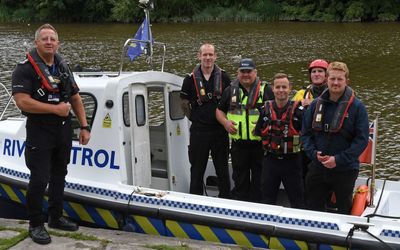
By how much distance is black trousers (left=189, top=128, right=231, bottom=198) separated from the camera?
18.6ft

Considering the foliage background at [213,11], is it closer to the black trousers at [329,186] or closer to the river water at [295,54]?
the river water at [295,54]

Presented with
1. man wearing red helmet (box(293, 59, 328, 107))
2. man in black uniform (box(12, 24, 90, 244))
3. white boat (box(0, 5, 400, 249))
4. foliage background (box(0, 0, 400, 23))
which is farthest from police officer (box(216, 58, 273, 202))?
foliage background (box(0, 0, 400, 23))

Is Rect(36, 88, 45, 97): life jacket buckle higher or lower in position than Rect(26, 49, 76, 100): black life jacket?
lower

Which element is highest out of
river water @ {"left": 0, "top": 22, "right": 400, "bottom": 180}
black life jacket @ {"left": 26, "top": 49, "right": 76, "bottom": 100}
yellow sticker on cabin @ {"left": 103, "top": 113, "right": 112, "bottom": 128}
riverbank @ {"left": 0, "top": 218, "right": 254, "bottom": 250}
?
black life jacket @ {"left": 26, "top": 49, "right": 76, "bottom": 100}

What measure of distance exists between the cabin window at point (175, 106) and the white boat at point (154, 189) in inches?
0.5

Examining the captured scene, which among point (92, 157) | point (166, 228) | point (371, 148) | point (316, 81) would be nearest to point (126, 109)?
point (92, 157)

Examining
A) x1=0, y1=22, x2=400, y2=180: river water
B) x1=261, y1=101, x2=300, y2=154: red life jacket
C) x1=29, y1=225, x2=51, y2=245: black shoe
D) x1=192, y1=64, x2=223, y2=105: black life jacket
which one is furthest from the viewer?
x1=0, y1=22, x2=400, y2=180: river water

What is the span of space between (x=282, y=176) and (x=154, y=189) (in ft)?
4.41

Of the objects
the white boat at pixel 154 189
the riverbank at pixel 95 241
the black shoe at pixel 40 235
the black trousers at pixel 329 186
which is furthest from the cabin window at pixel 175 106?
the black shoe at pixel 40 235

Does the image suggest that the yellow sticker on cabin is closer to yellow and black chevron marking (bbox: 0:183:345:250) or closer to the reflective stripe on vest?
yellow and black chevron marking (bbox: 0:183:345:250)

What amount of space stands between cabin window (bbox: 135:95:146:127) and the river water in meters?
5.74

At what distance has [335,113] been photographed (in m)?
4.54

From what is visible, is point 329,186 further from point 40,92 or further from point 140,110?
point 40,92

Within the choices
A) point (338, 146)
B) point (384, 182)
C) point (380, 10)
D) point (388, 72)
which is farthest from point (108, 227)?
point (380, 10)
